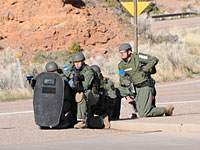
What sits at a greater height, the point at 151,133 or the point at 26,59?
the point at 26,59

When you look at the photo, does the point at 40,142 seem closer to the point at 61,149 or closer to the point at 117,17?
the point at 61,149

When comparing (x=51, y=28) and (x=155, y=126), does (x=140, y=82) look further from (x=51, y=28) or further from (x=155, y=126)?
(x=51, y=28)

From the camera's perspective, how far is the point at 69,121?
10789 millimetres

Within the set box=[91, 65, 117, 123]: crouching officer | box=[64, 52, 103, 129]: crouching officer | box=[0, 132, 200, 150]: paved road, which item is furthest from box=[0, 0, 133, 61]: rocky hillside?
box=[0, 132, 200, 150]: paved road

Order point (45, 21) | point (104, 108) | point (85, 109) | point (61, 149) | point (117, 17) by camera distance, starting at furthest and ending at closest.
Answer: point (117, 17), point (45, 21), point (104, 108), point (85, 109), point (61, 149)

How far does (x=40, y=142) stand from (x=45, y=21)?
22.4 meters

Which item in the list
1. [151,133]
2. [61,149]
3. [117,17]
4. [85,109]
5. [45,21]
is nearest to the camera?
[61,149]

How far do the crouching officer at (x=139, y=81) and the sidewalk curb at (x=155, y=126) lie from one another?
3.83ft

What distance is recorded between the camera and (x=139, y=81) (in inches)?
478

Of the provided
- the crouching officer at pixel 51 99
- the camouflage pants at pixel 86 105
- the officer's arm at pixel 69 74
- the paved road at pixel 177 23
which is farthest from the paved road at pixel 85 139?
the paved road at pixel 177 23

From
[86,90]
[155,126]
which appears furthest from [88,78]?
[155,126]

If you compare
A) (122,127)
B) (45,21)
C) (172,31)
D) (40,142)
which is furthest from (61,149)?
(172,31)

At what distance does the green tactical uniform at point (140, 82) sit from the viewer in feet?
39.5

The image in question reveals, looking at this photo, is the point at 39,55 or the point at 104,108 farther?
the point at 39,55
